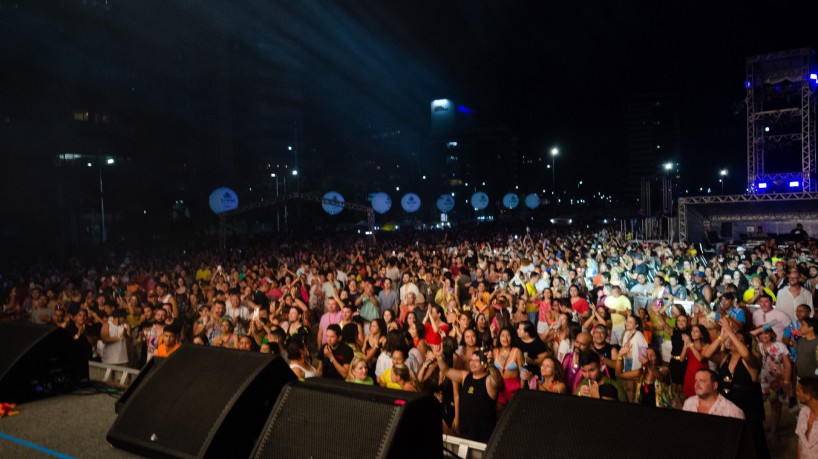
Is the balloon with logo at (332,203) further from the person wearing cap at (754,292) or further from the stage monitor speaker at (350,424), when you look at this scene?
the stage monitor speaker at (350,424)

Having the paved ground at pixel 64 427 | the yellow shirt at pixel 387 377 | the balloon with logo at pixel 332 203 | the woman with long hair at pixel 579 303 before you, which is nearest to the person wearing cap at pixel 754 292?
the woman with long hair at pixel 579 303

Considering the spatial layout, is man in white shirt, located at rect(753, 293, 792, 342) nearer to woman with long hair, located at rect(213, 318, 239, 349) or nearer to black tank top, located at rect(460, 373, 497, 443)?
black tank top, located at rect(460, 373, 497, 443)

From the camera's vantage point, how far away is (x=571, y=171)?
112500 millimetres

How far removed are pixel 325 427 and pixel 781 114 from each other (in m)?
35.2

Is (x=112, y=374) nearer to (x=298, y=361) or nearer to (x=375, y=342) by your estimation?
(x=298, y=361)

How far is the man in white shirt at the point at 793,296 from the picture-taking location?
23.3 feet

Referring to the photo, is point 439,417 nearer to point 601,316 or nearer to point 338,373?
point 338,373

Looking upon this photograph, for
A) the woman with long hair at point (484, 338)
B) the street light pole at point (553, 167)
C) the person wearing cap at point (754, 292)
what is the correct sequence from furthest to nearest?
the street light pole at point (553, 167)
the person wearing cap at point (754, 292)
the woman with long hair at point (484, 338)

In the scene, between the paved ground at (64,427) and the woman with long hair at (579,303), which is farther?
the woman with long hair at (579,303)

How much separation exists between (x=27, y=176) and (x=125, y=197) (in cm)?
641

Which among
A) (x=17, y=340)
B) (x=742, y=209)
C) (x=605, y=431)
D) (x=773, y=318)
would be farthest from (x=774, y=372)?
(x=742, y=209)

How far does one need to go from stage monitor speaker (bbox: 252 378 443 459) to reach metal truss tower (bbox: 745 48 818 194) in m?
32.9

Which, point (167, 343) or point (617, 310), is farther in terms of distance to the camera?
point (617, 310)

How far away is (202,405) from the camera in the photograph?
2.97 meters
